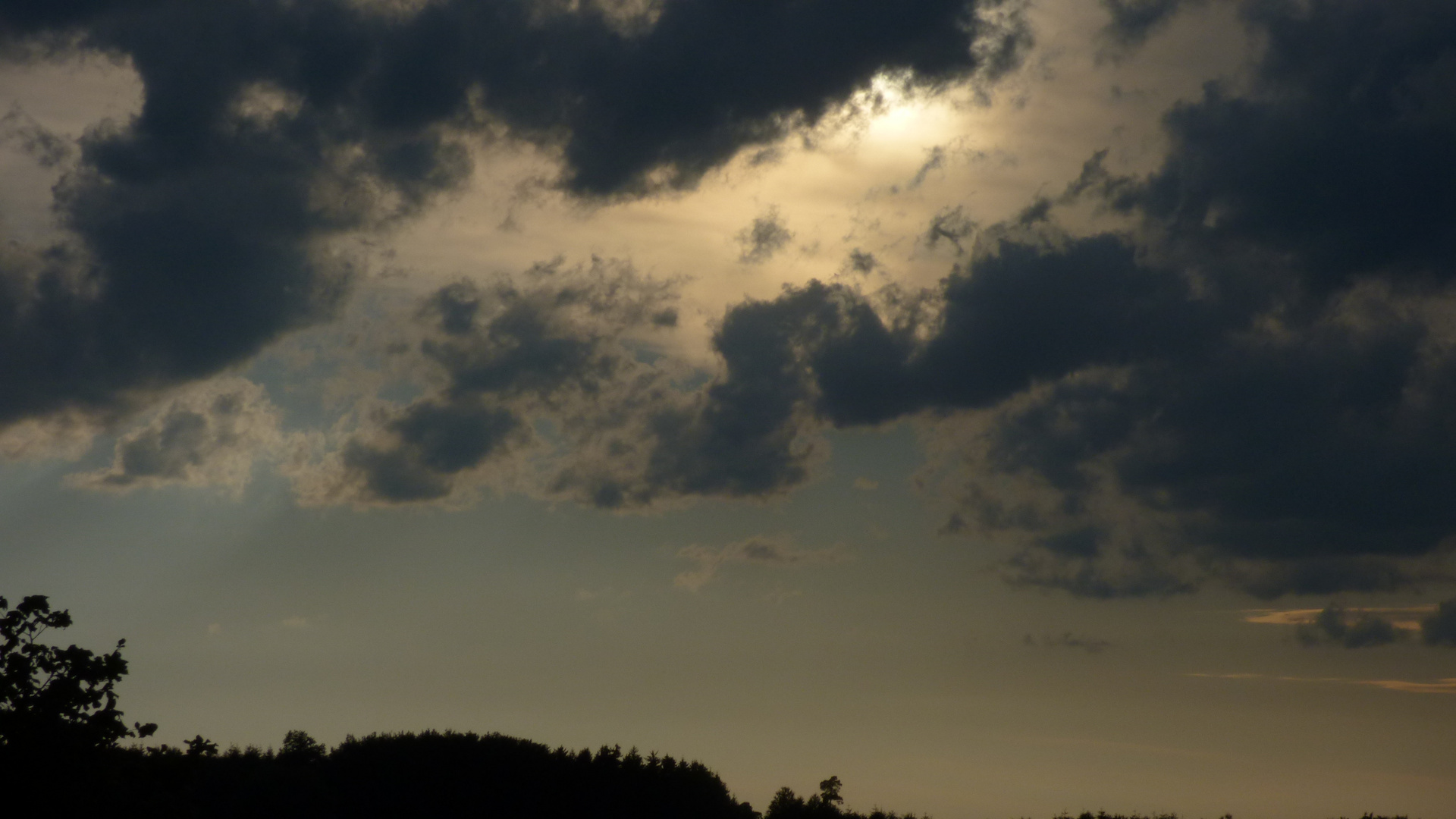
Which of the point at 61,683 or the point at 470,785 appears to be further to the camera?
the point at 470,785

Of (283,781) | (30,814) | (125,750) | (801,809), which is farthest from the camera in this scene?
(801,809)

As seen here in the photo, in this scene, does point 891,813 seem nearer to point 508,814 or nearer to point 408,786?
point 508,814

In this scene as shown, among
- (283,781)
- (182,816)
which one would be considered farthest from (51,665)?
(283,781)

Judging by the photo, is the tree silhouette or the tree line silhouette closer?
the tree silhouette

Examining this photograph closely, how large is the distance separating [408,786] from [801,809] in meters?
28.2

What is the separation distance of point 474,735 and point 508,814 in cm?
967

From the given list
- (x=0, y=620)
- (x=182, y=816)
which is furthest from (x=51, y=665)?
(x=182, y=816)

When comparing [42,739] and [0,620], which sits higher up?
[0,620]

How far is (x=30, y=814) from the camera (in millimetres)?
38719

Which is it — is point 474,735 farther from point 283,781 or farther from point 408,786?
→ point 283,781

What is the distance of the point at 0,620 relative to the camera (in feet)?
133

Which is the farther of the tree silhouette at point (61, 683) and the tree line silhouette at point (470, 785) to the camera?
the tree line silhouette at point (470, 785)

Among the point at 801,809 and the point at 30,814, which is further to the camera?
the point at 801,809

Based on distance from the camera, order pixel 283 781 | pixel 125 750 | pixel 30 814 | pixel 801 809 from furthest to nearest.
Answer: pixel 801 809
pixel 283 781
pixel 125 750
pixel 30 814
